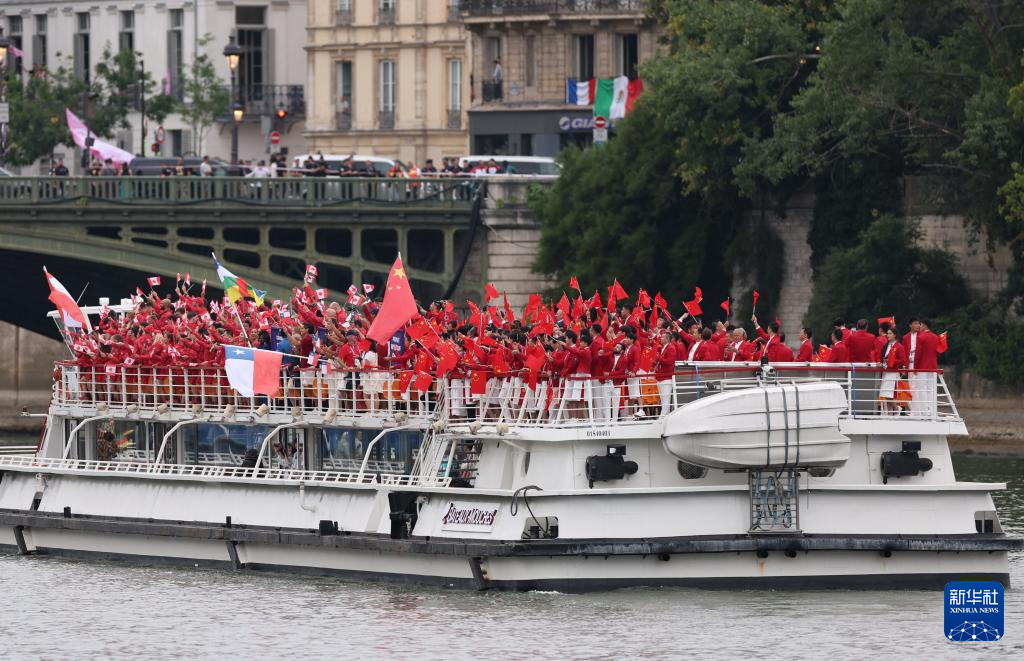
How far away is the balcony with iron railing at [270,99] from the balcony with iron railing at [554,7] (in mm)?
13280

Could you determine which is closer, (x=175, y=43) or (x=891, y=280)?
(x=891, y=280)

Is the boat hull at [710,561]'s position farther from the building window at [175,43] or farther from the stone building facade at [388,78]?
the building window at [175,43]

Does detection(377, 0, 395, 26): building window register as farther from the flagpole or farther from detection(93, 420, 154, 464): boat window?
the flagpole

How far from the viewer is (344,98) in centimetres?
9931

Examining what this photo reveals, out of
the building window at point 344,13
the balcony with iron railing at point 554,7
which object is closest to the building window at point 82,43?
the building window at point 344,13

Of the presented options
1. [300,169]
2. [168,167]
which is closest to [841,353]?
[300,169]

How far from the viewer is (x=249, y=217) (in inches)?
2798

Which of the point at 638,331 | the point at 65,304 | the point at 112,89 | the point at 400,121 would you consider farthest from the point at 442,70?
the point at 638,331

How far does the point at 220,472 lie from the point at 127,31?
6530cm

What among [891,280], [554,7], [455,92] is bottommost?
[891,280]

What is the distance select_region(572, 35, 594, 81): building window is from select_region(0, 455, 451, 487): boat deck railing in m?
44.6

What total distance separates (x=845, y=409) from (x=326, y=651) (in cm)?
696

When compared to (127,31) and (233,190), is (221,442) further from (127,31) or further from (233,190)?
(127,31)

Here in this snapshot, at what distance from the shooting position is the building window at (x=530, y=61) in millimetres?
89750
